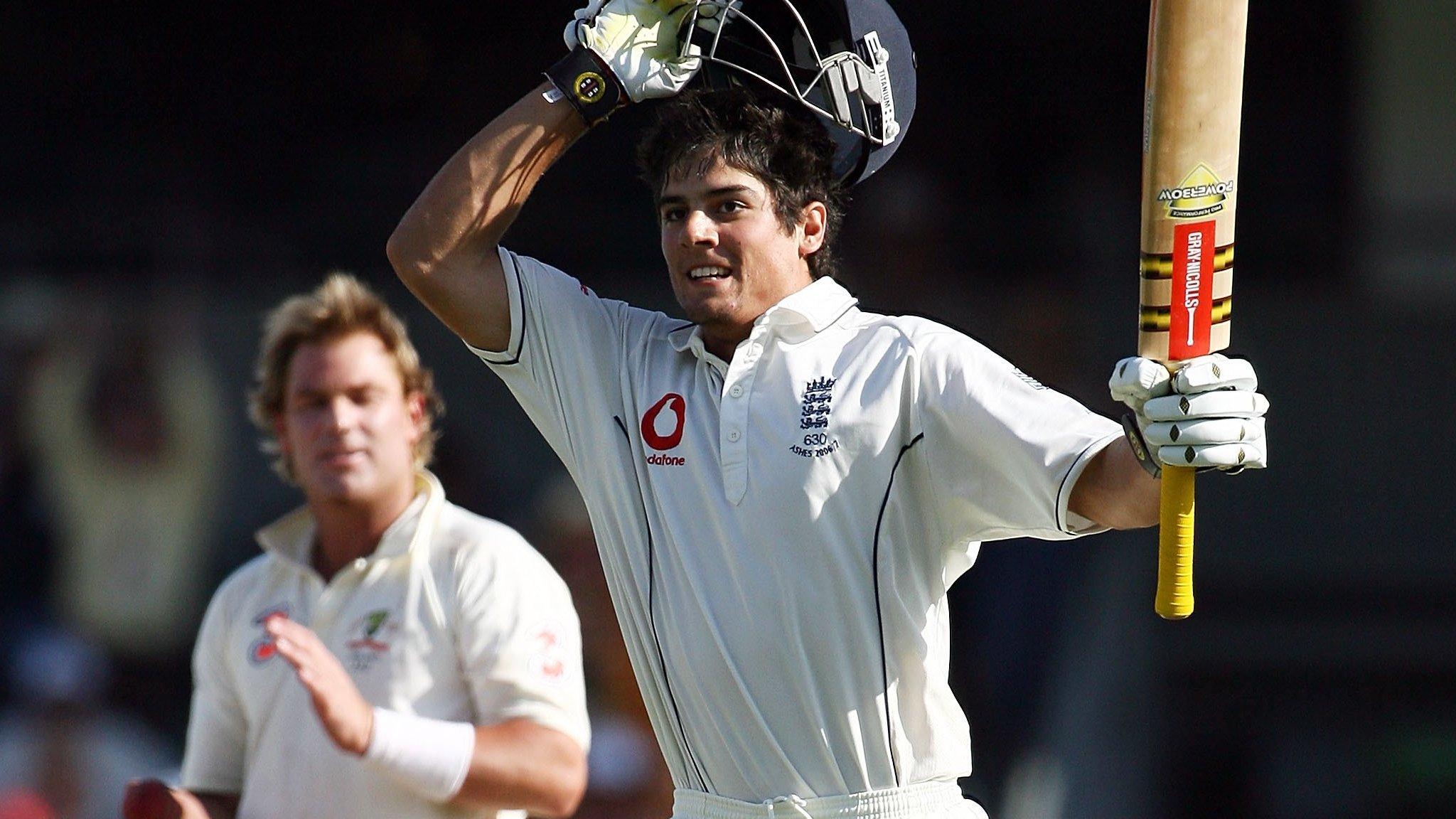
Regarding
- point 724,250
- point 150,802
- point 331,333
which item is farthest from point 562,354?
point 150,802

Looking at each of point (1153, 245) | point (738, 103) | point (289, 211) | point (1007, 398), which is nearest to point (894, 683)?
point (1007, 398)

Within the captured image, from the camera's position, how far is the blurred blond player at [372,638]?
306 centimetres

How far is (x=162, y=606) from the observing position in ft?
19.3

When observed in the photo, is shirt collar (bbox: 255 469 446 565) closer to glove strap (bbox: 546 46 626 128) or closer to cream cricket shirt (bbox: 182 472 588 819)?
cream cricket shirt (bbox: 182 472 588 819)

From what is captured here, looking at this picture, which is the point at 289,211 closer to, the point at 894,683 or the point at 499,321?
the point at 499,321

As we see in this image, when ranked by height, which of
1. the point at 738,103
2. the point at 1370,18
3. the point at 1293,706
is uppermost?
the point at 1370,18

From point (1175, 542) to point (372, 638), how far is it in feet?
5.27

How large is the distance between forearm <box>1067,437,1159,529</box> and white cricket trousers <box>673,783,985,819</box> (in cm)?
46

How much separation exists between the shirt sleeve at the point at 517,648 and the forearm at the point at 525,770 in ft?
0.11

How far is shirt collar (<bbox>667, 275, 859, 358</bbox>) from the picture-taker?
2.50 meters

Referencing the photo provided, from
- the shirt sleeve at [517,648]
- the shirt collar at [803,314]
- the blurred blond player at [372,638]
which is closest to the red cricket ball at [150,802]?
the blurred blond player at [372,638]

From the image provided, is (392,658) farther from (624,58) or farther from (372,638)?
(624,58)

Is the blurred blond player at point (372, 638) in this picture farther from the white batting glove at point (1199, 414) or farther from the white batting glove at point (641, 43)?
the white batting glove at point (1199, 414)

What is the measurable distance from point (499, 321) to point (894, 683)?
77 cm
